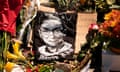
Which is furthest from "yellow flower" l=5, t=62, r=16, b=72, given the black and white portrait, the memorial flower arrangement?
the memorial flower arrangement

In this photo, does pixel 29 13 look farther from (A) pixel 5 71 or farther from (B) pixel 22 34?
(A) pixel 5 71

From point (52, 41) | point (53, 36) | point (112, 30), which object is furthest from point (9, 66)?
point (112, 30)

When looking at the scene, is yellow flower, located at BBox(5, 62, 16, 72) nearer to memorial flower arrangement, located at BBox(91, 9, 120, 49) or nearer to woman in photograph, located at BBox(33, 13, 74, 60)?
woman in photograph, located at BBox(33, 13, 74, 60)

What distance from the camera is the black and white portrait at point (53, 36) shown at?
6.83m

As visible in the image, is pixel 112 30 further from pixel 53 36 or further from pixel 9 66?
pixel 53 36

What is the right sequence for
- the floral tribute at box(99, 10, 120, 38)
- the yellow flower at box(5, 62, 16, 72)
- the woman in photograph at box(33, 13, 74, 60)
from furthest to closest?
the woman in photograph at box(33, 13, 74, 60), the yellow flower at box(5, 62, 16, 72), the floral tribute at box(99, 10, 120, 38)

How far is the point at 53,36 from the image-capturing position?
7129mm

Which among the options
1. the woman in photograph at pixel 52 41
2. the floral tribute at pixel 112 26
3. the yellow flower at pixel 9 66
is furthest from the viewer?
the woman in photograph at pixel 52 41

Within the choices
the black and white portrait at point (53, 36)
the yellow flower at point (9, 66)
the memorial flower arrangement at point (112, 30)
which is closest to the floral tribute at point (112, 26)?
the memorial flower arrangement at point (112, 30)

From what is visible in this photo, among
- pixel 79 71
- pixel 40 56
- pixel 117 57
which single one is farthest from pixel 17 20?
pixel 117 57

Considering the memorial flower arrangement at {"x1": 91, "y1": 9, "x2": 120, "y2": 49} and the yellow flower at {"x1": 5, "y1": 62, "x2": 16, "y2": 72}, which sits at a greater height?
the memorial flower arrangement at {"x1": 91, "y1": 9, "x2": 120, "y2": 49}

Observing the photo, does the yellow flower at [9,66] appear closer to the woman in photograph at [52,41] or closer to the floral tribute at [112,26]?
the woman in photograph at [52,41]

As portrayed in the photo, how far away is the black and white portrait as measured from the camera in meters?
6.83

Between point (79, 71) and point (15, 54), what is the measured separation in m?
1.21
